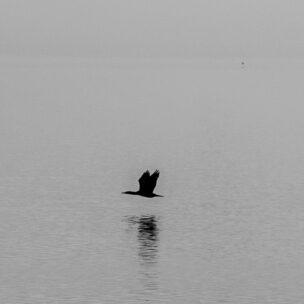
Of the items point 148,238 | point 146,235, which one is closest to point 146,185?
point 146,235

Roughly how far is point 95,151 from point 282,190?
107ft

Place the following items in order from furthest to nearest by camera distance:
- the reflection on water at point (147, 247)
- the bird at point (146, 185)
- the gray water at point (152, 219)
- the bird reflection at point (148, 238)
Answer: the bird at point (146, 185) → the bird reflection at point (148, 238) → the reflection on water at point (147, 247) → the gray water at point (152, 219)

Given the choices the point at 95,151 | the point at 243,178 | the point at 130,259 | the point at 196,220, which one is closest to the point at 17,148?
the point at 95,151

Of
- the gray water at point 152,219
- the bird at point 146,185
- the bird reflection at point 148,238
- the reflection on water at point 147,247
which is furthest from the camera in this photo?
the bird at point 146,185

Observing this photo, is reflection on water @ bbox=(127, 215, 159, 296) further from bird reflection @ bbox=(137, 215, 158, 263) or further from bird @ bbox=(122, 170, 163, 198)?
bird @ bbox=(122, 170, 163, 198)

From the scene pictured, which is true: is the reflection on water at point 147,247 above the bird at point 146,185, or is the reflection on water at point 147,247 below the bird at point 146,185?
below

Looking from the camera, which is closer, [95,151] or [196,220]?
[196,220]

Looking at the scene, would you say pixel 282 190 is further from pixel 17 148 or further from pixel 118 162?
Answer: pixel 17 148

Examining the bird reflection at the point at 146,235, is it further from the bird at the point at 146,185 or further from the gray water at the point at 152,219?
the bird at the point at 146,185

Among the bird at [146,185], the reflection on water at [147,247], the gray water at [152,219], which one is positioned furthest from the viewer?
the bird at [146,185]

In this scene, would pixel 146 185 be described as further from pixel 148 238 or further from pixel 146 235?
pixel 148 238

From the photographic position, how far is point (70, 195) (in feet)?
239

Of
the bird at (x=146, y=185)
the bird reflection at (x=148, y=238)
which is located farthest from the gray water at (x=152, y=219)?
the bird at (x=146, y=185)

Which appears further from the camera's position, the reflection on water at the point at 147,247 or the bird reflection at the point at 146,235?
the bird reflection at the point at 146,235
